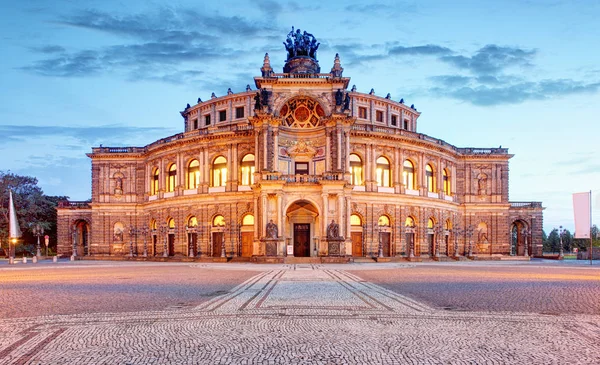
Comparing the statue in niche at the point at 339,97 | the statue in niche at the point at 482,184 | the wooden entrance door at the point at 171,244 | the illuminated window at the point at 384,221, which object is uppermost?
the statue in niche at the point at 339,97

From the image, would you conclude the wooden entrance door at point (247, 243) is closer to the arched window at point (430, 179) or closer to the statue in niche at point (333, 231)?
the statue in niche at point (333, 231)

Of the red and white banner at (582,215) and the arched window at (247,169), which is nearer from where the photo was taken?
the red and white banner at (582,215)

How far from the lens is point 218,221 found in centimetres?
5703

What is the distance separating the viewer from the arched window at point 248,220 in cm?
5481

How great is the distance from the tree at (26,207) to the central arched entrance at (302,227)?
43.7m

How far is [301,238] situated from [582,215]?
2566 cm

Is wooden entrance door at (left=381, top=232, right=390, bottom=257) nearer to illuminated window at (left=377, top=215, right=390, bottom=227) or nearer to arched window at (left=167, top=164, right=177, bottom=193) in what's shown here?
illuminated window at (left=377, top=215, right=390, bottom=227)

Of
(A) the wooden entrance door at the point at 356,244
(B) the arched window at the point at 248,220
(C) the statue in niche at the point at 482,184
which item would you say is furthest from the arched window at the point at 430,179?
(B) the arched window at the point at 248,220

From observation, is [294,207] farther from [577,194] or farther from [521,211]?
[521,211]

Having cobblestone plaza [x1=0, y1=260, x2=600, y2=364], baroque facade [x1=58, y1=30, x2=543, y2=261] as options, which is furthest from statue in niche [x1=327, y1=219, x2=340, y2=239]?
cobblestone plaza [x1=0, y1=260, x2=600, y2=364]

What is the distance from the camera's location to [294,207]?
5103 cm

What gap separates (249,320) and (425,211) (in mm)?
49372

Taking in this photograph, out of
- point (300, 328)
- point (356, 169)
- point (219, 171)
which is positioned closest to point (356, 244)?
point (356, 169)

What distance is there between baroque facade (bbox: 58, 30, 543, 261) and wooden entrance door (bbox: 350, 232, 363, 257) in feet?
0.38
